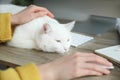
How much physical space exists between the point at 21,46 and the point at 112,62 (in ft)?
1.25

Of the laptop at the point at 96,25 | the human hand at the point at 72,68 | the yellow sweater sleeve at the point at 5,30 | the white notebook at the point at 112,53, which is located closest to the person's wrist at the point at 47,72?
the human hand at the point at 72,68

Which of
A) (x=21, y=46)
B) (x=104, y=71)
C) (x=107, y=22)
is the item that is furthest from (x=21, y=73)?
(x=107, y=22)

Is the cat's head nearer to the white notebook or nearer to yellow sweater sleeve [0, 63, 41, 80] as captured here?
the white notebook

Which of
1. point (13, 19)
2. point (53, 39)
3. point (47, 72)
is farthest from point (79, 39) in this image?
point (47, 72)

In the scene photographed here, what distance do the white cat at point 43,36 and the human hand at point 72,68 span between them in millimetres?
226

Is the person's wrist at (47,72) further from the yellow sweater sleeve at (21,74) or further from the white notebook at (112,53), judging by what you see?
the white notebook at (112,53)

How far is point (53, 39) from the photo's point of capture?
3.04 feet

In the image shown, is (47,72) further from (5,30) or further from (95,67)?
(5,30)

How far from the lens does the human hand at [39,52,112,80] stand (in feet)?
2.20

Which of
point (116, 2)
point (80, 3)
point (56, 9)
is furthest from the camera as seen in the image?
point (56, 9)

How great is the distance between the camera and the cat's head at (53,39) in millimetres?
921

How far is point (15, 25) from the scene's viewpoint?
1.03m

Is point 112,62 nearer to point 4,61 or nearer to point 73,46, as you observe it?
point 73,46

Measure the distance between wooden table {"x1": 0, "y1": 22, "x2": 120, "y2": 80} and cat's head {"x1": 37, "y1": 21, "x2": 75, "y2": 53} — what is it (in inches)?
0.9
